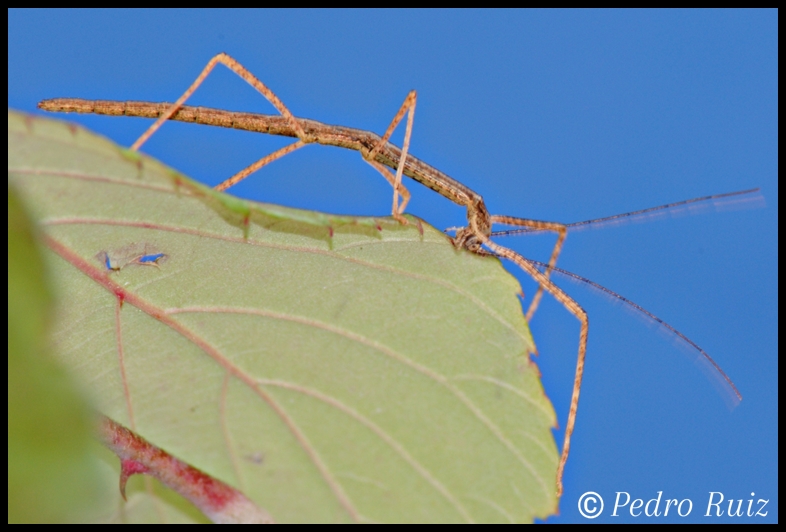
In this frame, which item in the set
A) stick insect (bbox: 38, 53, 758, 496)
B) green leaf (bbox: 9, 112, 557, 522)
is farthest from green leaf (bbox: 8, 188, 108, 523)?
stick insect (bbox: 38, 53, 758, 496)

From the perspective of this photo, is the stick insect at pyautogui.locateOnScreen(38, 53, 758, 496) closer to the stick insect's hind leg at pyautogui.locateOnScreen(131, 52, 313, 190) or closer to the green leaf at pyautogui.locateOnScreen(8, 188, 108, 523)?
the stick insect's hind leg at pyautogui.locateOnScreen(131, 52, 313, 190)

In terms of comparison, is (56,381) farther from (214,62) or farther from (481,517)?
(214,62)

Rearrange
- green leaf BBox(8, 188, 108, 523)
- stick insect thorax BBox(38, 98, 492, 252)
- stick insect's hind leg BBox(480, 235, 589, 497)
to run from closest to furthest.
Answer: green leaf BBox(8, 188, 108, 523), stick insect's hind leg BBox(480, 235, 589, 497), stick insect thorax BBox(38, 98, 492, 252)

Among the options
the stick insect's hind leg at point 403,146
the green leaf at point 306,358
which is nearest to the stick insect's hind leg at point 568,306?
the stick insect's hind leg at point 403,146

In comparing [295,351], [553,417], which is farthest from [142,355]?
[553,417]

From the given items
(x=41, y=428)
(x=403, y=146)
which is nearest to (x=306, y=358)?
(x=41, y=428)

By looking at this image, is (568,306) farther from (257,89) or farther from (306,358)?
(257,89)
